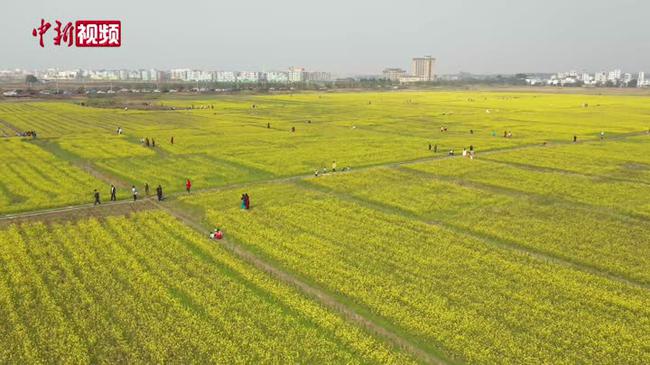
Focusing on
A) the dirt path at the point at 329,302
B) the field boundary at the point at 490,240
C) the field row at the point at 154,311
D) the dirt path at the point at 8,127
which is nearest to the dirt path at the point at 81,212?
the field row at the point at 154,311

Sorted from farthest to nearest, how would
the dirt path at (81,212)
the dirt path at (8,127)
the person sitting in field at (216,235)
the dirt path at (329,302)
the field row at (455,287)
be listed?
1. the dirt path at (8,127)
2. the dirt path at (81,212)
3. the person sitting in field at (216,235)
4. the field row at (455,287)
5. the dirt path at (329,302)

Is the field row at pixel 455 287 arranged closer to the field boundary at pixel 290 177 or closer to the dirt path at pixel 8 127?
the field boundary at pixel 290 177

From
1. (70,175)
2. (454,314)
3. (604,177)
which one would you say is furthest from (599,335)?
(70,175)

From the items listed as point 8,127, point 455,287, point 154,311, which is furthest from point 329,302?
point 8,127

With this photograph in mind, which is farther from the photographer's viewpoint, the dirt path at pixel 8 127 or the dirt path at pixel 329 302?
the dirt path at pixel 8 127

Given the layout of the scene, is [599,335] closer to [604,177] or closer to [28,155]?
[604,177]

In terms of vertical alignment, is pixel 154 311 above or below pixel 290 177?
below

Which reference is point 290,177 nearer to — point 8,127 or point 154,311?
point 154,311

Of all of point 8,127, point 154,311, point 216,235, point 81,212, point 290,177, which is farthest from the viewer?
point 8,127
